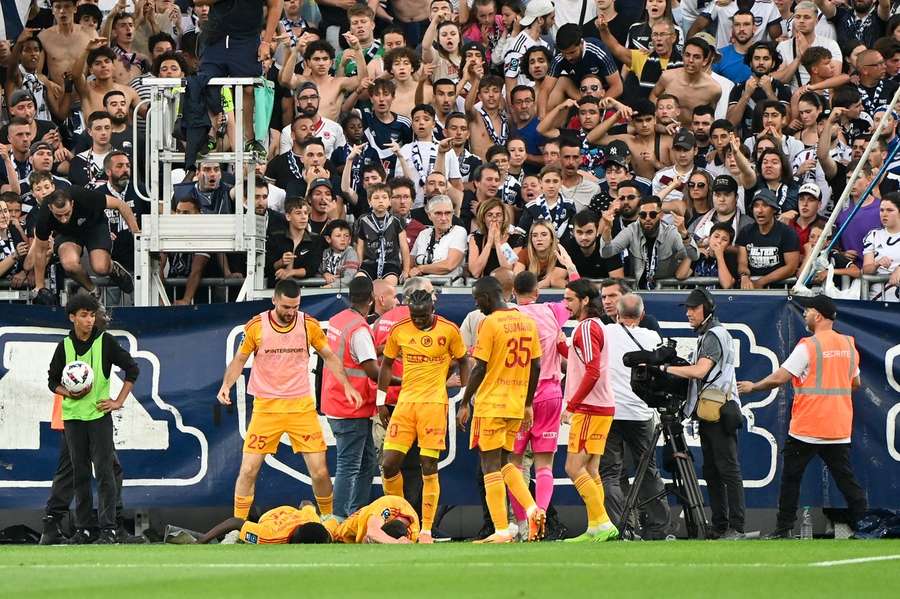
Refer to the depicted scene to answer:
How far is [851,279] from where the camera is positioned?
15.9m

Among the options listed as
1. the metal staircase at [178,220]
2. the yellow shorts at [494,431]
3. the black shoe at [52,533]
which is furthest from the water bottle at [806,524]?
the black shoe at [52,533]

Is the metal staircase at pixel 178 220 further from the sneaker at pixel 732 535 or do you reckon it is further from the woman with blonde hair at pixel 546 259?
the sneaker at pixel 732 535

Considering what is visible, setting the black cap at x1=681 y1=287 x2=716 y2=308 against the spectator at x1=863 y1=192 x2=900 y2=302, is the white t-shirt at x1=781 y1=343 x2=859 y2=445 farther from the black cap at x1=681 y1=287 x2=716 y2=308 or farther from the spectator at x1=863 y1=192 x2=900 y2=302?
the spectator at x1=863 y1=192 x2=900 y2=302

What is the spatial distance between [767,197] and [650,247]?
4.48 ft

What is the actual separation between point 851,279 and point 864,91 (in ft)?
15.4

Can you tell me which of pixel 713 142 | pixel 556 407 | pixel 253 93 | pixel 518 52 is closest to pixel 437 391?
pixel 556 407

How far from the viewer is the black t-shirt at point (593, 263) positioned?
16.7 meters

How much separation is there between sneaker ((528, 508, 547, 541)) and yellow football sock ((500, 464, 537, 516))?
53 millimetres

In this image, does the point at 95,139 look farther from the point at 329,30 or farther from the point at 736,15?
the point at 736,15

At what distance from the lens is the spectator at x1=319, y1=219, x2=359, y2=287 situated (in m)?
16.8

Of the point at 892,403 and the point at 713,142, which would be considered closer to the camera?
the point at 892,403

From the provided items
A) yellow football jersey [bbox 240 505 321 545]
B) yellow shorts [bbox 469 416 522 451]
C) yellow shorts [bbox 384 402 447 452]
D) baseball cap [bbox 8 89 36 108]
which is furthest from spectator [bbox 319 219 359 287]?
baseball cap [bbox 8 89 36 108]

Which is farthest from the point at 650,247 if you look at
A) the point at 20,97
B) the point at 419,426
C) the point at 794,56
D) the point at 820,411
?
the point at 20,97

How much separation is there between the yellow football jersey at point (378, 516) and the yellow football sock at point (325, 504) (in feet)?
2.61
